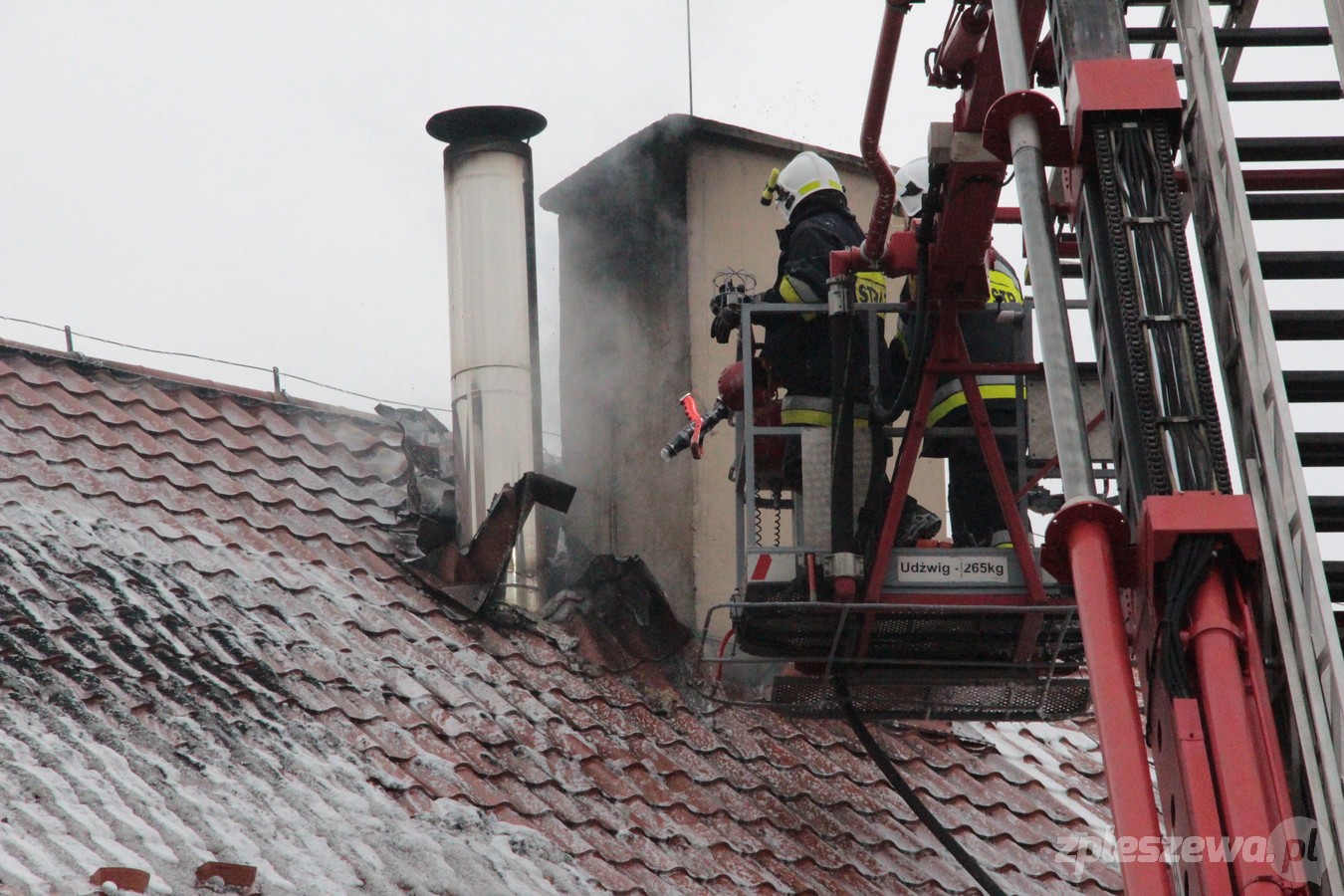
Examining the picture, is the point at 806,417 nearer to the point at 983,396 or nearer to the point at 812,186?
the point at 983,396

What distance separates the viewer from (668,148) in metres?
9.73

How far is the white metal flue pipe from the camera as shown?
4.11 m

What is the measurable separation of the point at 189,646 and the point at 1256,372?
4.70m

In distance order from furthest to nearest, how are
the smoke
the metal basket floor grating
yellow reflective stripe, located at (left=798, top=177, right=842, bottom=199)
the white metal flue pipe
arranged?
the smoke < yellow reflective stripe, located at (left=798, top=177, right=842, bottom=199) < the metal basket floor grating < the white metal flue pipe

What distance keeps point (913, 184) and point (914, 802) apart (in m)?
2.81

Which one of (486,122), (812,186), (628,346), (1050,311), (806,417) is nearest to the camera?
(1050,311)

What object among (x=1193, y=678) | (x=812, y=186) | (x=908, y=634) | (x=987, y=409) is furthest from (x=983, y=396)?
(x=1193, y=678)

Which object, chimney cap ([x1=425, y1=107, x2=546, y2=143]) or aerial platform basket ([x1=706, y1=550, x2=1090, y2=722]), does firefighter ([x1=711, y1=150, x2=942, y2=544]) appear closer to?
aerial platform basket ([x1=706, y1=550, x2=1090, y2=722])

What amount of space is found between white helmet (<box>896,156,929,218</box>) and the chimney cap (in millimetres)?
2667

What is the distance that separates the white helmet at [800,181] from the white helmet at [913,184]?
0.36m

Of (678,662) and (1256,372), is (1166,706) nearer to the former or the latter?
(1256,372)

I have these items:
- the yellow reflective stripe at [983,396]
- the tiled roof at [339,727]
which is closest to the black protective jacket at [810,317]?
the yellow reflective stripe at [983,396]

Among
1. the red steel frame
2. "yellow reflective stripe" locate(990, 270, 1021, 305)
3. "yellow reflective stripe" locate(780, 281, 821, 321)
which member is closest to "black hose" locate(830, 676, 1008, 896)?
"yellow reflective stripe" locate(780, 281, 821, 321)

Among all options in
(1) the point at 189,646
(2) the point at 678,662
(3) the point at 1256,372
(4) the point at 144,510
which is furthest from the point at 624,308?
(3) the point at 1256,372
